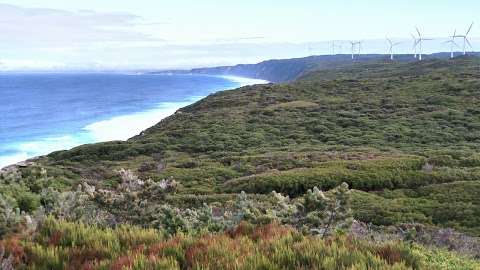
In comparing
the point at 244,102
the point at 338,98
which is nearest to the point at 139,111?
the point at 244,102

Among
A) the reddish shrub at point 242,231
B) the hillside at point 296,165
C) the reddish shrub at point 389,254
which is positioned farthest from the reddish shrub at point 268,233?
the reddish shrub at point 389,254

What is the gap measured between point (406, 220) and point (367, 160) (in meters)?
17.4

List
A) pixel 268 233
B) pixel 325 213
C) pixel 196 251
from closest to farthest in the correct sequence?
pixel 196 251
pixel 268 233
pixel 325 213

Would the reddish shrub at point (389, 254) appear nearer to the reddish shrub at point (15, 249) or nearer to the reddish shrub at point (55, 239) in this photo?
the reddish shrub at point (55, 239)

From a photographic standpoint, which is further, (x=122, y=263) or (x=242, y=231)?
(x=242, y=231)

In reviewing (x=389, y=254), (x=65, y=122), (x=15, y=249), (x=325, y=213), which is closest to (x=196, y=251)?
(x=15, y=249)

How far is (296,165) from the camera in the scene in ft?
137

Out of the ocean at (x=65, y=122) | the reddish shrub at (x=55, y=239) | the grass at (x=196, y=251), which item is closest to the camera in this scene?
the grass at (x=196, y=251)

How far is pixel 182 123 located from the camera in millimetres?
75688

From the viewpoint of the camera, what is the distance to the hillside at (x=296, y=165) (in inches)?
492

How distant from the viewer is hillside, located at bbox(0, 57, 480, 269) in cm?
1251

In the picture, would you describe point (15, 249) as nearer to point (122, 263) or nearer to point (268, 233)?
point (122, 263)

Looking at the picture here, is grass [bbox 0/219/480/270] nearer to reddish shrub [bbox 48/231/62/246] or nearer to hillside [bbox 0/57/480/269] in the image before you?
reddish shrub [bbox 48/231/62/246]

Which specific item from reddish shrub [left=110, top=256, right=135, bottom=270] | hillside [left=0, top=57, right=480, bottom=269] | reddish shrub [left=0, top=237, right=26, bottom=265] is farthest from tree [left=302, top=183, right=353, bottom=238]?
reddish shrub [left=0, top=237, right=26, bottom=265]
